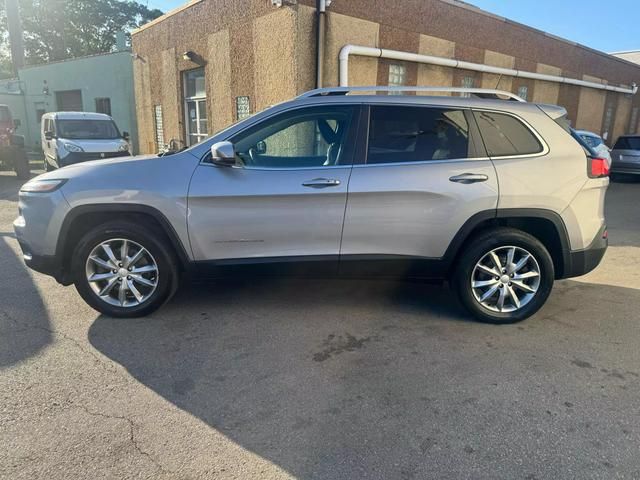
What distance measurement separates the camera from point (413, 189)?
347cm

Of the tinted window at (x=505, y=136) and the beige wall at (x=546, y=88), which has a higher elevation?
the beige wall at (x=546, y=88)

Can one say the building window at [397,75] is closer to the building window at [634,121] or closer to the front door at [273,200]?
the front door at [273,200]

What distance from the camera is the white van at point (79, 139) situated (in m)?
11.7

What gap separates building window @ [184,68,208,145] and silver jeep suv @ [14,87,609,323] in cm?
938

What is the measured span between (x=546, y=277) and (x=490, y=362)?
40.0 inches

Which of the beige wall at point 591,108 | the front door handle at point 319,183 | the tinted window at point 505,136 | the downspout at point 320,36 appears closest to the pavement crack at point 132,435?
the front door handle at point 319,183

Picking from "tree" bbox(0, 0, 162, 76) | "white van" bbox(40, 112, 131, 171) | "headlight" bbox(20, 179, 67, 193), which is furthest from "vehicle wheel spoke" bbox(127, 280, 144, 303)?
"tree" bbox(0, 0, 162, 76)

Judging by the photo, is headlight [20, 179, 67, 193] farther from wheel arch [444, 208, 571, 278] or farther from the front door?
wheel arch [444, 208, 571, 278]

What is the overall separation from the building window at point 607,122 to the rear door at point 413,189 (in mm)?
20167

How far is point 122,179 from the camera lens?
11.5 ft

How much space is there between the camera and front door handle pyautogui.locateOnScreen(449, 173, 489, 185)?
349cm

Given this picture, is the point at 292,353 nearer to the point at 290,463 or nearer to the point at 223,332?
the point at 223,332

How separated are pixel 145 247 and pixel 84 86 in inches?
810

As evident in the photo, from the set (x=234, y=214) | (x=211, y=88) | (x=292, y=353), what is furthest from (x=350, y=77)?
(x=292, y=353)
